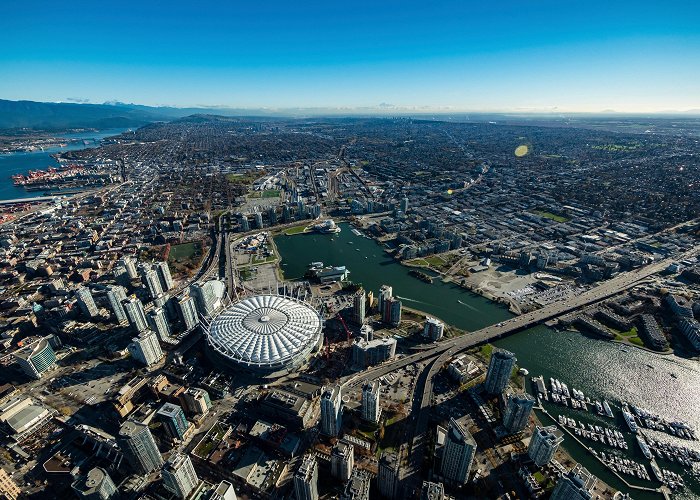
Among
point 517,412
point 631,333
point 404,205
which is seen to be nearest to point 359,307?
point 517,412

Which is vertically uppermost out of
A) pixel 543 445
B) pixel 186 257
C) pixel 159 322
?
pixel 543 445

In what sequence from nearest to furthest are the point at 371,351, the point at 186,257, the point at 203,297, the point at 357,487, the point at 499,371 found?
the point at 357,487
the point at 499,371
the point at 371,351
the point at 203,297
the point at 186,257

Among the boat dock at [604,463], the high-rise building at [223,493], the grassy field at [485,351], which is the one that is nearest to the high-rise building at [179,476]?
the high-rise building at [223,493]

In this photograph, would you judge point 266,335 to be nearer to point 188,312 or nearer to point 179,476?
point 188,312

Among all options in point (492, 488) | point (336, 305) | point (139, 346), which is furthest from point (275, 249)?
point (492, 488)

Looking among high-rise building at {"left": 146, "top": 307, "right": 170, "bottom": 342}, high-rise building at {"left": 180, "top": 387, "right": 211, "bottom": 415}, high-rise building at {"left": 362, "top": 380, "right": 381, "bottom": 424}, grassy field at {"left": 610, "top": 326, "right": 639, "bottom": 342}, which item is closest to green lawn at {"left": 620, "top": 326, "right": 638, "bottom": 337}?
grassy field at {"left": 610, "top": 326, "right": 639, "bottom": 342}

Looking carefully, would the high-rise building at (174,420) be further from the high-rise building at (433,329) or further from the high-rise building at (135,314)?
the high-rise building at (433,329)

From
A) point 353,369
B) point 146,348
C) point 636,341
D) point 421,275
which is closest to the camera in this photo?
point 353,369
